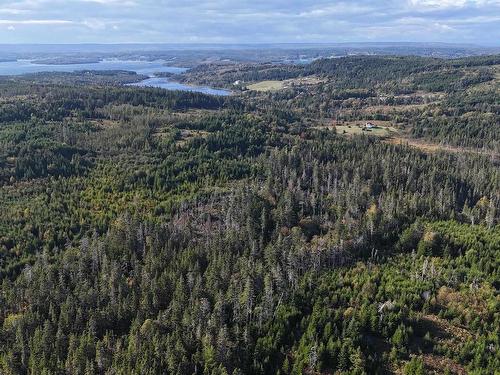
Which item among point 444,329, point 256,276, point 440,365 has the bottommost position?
point 440,365

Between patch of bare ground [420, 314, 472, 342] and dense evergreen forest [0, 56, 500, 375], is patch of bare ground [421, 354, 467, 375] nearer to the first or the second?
dense evergreen forest [0, 56, 500, 375]

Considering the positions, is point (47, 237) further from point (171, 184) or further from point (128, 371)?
point (128, 371)

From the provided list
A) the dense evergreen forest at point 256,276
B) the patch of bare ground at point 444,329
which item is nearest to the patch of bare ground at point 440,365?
the dense evergreen forest at point 256,276

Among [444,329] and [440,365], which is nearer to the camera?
[440,365]

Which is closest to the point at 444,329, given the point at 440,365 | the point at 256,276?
the point at 440,365

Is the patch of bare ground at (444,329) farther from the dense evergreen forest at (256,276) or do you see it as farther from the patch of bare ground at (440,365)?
the patch of bare ground at (440,365)

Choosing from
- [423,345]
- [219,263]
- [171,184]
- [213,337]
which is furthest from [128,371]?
[171,184]

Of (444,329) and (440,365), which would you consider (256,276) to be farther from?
(440,365)

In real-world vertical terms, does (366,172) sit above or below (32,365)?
A: above

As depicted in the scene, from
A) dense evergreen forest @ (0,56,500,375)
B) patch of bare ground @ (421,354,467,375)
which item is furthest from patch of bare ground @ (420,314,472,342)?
patch of bare ground @ (421,354,467,375)

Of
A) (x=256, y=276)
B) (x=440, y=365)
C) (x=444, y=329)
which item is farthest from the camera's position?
(x=256, y=276)

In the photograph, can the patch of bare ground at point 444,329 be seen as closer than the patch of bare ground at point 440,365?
No
